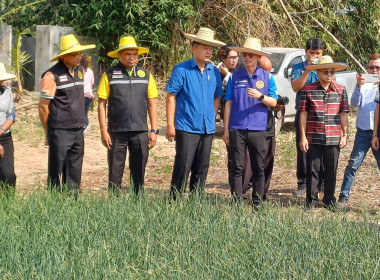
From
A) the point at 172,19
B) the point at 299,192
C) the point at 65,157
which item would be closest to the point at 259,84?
the point at 299,192

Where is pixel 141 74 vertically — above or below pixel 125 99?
above

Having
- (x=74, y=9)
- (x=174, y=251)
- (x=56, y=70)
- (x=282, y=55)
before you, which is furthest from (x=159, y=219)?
(x=74, y=9)

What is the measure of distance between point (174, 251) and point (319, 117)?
266 cm

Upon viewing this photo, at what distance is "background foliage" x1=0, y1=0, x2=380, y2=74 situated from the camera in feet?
49.2

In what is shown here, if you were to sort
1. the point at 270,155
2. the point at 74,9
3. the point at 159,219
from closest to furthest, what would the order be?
the point at 159,219
the point at 270,155
the point at 74,9

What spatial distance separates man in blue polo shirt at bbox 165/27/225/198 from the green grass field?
2.00 feet

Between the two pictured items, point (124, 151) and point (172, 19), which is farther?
point (172, 19)

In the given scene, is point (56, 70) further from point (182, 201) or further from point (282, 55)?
point (282, 55)

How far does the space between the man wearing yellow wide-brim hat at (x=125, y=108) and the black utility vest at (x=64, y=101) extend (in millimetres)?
229

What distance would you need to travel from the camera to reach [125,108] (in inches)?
275

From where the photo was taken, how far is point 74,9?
1498cm

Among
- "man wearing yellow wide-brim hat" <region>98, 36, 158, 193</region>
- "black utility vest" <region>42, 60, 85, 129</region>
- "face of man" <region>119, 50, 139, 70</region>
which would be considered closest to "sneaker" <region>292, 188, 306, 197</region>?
"man wearing yellow wide-brim hat" <region>98, 36, 158, 193</region>

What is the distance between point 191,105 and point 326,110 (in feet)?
4.22

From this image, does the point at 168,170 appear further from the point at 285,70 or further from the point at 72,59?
the point at 285,70
